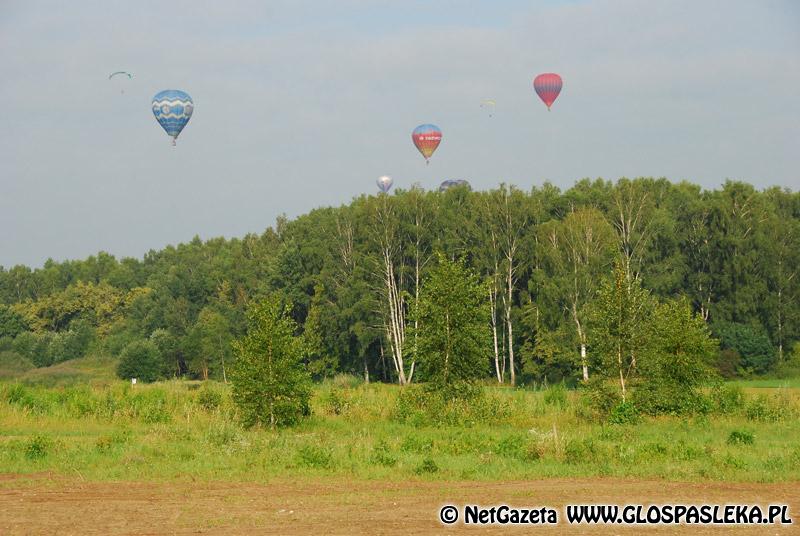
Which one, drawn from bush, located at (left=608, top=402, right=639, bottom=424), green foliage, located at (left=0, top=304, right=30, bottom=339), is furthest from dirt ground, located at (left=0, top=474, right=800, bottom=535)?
green foliage, located at (left=0, top=304, right=30, bottom=339)

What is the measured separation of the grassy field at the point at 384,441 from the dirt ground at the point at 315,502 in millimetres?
1058

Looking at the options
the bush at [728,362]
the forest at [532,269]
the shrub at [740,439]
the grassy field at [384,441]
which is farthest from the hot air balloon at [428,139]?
the shrub at [740,439]

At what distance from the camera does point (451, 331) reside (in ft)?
111

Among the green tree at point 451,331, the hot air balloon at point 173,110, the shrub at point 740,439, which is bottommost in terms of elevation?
the shrub at point 740,439

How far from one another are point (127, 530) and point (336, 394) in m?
21.7

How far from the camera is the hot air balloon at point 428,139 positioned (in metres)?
87.4

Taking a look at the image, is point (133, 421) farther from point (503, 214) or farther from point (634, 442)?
point (503, 214)

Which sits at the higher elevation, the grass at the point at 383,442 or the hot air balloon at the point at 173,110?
the hot air balloon at the point at 173,110

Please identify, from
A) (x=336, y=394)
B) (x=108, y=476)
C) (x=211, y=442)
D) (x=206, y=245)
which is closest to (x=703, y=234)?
(x=336, y=394)

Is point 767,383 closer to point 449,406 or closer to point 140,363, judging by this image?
point 449,406

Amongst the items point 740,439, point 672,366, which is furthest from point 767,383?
point 740,439

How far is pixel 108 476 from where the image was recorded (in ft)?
67.3

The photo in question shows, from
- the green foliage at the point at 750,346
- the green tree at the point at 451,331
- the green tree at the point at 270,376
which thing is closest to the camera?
the green tree at the point at 270,376

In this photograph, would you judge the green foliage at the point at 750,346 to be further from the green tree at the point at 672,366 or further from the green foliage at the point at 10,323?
the green foliage at the point at 10,323
